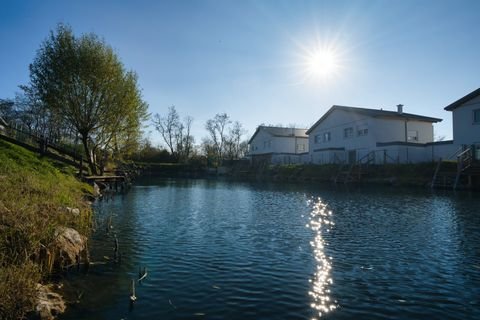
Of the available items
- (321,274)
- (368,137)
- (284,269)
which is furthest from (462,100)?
(284,269)

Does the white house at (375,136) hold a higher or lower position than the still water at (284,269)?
higher

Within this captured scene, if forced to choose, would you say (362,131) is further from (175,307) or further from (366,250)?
(175,307)

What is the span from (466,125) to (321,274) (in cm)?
3418

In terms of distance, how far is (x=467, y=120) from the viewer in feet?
112

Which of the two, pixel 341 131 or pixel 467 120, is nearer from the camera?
pixel 467 120

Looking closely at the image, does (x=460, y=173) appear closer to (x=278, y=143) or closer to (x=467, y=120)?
(x=467, y=120)

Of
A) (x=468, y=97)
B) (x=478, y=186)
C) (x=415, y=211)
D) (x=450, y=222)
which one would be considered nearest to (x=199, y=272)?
(x=450, y=222)

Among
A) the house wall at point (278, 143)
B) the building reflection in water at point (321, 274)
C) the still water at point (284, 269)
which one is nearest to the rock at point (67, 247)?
the still water at point (284, 269)

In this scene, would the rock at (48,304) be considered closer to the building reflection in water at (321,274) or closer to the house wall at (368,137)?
the building reflection in water at (321,274)

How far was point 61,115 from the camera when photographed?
28844 mm

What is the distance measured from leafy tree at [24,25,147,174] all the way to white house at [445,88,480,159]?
3287 centimetres

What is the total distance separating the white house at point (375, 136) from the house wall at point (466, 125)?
21.0ft

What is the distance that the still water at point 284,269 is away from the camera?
646cm

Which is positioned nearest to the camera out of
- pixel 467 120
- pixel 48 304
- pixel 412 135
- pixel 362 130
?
pixel 48 304
